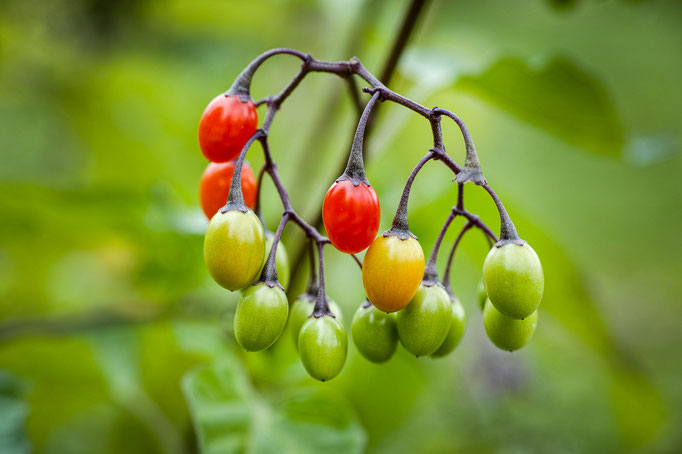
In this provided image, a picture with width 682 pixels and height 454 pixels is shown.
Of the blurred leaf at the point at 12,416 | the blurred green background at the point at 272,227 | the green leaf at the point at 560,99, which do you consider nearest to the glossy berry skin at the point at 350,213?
the blurred green background at the point at 272,227

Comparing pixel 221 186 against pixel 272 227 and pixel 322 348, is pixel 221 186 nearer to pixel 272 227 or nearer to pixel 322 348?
pixel 322 348

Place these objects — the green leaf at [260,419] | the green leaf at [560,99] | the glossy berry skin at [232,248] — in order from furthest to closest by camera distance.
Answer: the green leaf at [560,99] → the green leaf at [260,419] → the glossy berry skin at [232,248]

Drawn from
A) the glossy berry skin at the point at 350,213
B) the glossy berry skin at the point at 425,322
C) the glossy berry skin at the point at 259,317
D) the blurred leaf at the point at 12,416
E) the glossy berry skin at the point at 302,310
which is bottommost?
the blurred leaf at the point at 12,416

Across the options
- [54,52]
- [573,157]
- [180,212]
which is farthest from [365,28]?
[573,157]

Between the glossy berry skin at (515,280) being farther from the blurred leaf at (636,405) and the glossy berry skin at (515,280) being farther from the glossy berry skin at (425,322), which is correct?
the blurred leaf at (636,405)

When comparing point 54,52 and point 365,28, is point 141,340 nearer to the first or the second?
point 365,28

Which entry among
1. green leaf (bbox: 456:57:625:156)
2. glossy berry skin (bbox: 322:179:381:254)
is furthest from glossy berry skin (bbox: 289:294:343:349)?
green leaf (bbox: 456:57:625:156)

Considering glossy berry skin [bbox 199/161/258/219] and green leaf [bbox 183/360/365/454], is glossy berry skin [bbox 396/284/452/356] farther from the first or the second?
green leaf [bbox 183/360/365/454]
